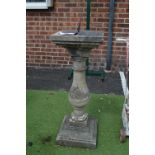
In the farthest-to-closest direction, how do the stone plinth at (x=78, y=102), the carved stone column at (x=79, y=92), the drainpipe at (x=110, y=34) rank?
the drainpipe at (x=110, y=34) < the carved stone column at (x=79, y=92) < the stone plinth at (x=78, y=102)

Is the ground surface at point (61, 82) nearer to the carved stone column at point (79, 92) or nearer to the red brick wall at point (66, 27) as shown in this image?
the red brick wall at point (66, 27)

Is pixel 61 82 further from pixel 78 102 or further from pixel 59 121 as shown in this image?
pixel 78 102

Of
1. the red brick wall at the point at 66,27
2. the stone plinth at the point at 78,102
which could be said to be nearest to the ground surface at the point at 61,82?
the red brick wall at the point at 66,27

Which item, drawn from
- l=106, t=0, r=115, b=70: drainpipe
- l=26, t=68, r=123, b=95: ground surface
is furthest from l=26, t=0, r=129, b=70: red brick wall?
l=26, t=68, r=123, b=95: ground surface

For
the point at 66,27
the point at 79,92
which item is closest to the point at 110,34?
the point at 66,27

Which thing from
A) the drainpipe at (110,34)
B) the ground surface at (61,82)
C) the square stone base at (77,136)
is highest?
the drainpipe at (110,34)

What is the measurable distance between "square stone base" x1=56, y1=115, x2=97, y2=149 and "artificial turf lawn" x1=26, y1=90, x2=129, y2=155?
0.06m

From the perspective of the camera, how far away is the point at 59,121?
3.68 metres

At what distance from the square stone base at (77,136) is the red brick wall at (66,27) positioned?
2685 mm

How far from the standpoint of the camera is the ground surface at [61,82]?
4.92 meters

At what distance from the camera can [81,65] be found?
2.97 metres
